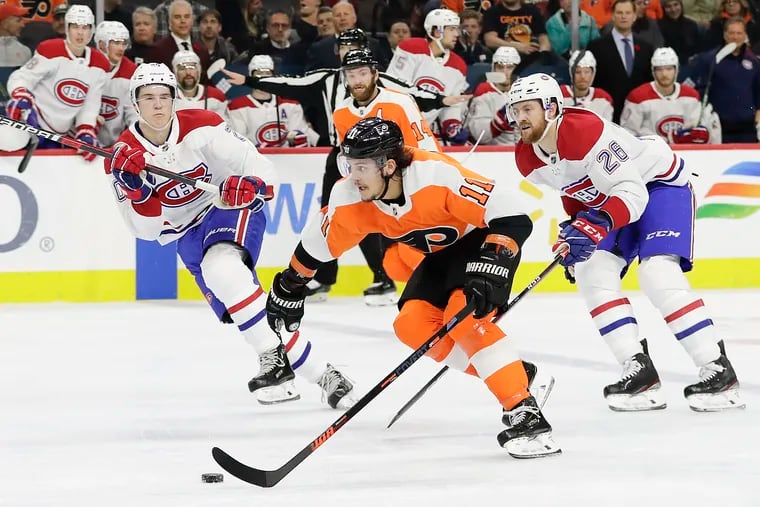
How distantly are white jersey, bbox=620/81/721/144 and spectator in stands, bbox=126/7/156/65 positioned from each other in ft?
9.28

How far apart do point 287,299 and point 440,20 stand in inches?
155

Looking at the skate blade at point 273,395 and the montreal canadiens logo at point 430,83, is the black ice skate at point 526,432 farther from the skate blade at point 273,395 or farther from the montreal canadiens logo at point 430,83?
the montreal canadiens logo at point 430,83

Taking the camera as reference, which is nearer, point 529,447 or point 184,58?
point 529,447

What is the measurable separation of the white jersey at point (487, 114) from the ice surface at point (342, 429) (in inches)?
69.1

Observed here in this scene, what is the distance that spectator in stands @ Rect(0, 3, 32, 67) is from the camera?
698 cm

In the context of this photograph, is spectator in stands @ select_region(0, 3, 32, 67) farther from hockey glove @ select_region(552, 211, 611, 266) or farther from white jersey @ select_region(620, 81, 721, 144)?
hockey glove @ select_region(552, 211, 611, 266)

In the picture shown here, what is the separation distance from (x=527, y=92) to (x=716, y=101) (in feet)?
14.2

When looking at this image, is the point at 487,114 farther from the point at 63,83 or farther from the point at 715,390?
the point at 715,390

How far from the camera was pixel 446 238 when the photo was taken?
11.6 feet

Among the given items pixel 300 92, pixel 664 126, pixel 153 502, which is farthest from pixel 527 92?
pixel 664 126

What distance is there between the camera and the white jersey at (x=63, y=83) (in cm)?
684

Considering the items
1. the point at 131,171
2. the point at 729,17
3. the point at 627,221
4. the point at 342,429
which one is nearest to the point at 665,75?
the point at 729,17

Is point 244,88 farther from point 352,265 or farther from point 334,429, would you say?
point 334,429

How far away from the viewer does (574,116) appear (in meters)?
3.99
